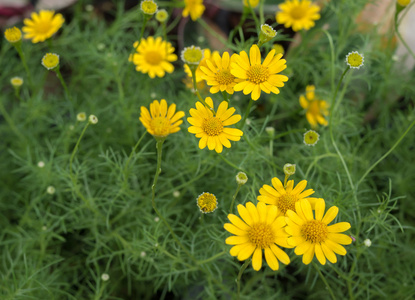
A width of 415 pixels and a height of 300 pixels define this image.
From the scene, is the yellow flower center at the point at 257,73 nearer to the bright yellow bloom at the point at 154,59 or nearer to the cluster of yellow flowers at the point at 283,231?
the cluster of yellow flowers at the point at 283,231

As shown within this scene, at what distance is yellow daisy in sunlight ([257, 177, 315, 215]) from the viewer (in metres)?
0.72

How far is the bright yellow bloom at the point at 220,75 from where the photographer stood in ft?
2.48

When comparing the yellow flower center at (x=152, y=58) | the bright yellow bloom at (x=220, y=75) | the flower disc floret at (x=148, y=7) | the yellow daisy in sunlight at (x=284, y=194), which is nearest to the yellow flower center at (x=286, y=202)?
the yellow daisy in sunlight at (x=284, y=194)

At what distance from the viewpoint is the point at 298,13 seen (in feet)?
3.91

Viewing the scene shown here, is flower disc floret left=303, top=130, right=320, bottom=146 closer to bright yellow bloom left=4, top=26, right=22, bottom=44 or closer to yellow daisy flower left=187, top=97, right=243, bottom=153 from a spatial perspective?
yellow daisy flower left=187, top=97, right=243, bottom=153

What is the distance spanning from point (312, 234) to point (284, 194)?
0.29 ft

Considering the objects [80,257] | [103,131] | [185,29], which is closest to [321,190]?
[103,131]

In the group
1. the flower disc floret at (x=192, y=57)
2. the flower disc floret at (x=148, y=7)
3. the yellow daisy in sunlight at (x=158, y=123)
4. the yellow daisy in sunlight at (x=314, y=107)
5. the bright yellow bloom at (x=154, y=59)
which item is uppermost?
the flower disc floret at (x=148, y=7)

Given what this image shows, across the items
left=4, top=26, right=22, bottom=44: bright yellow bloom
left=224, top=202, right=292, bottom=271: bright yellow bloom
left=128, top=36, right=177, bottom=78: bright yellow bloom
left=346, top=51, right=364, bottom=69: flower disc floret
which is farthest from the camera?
left=128, top=36, right=177, bottom=78: bright yellow bloom

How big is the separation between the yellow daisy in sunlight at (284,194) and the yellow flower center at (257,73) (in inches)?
7.5

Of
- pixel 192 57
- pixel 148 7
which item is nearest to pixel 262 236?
pixel 192 57

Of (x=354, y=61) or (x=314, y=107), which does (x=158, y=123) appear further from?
(x=314, y=107)

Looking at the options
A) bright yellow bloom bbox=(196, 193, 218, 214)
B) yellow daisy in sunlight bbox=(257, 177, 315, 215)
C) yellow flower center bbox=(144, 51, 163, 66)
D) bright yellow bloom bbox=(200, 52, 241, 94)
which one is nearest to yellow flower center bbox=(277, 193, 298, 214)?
yellow daisy in sunlight bbox=(257, 177, 315, 215)

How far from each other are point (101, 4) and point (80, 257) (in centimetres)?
117
